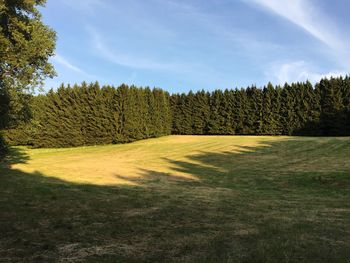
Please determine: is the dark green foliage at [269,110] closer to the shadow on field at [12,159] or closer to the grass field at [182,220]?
the grass field at [182,220]

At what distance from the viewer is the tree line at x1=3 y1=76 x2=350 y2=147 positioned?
4275cm

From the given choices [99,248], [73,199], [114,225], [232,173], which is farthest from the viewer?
[232,173]

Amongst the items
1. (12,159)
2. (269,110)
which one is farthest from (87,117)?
(269,110)

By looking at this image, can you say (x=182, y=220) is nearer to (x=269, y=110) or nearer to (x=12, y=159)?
(x=12, y=159)

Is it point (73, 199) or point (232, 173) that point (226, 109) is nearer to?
point (232, 173)

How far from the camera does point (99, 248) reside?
635 centimetres

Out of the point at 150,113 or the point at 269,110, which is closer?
the point at 269,110

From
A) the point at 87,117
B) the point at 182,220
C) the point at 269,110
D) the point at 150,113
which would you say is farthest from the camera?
the point at 150,113

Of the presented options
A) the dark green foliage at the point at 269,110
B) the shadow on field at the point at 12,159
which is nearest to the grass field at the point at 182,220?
the shadow on field at the point at 12,159

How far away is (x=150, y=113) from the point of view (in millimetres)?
49344

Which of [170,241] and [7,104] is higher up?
[7,104]

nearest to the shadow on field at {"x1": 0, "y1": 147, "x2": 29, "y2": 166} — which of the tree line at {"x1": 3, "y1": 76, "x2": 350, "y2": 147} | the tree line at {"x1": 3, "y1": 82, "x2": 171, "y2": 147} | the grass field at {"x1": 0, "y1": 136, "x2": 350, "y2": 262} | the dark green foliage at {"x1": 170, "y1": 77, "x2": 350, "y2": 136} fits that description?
the grass field at {"x1": 0, "y1": 136, "x2": 350, "y2": 262}

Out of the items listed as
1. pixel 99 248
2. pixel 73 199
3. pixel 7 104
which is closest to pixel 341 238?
pixel 99 248

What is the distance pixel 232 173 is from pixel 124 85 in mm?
→ 27430
